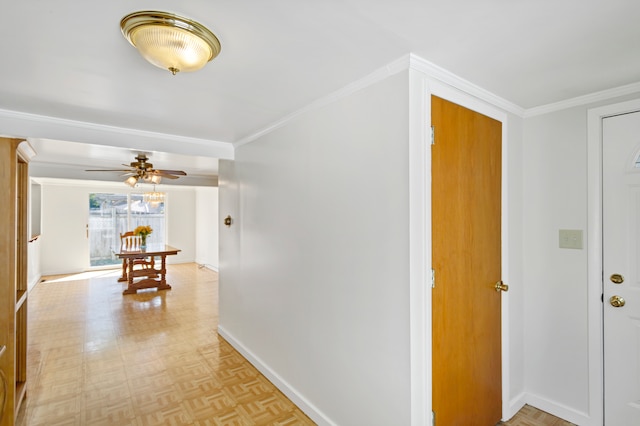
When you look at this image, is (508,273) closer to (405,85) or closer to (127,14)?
(405,85)

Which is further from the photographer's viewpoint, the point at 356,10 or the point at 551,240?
the point at 551,240

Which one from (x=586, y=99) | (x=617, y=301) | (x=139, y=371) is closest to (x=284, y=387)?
(x=139, y=371)

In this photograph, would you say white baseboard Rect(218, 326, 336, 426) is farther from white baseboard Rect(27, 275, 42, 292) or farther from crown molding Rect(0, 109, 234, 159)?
white baseboard Rect(27, 275, 42, 292)

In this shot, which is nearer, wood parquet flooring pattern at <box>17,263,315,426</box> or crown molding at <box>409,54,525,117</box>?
crown molding at <box>409,54,525,117</box>

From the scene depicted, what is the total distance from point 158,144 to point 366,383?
2749 mm

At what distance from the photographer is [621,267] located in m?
1.93

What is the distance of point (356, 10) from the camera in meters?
1.16

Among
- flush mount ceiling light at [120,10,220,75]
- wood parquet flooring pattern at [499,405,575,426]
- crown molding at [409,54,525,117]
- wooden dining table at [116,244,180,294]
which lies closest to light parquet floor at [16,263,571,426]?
wood parquet flooring pattern at [499,405,575,426]

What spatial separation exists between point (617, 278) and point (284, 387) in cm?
241

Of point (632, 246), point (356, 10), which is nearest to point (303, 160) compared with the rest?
point (356, 10)

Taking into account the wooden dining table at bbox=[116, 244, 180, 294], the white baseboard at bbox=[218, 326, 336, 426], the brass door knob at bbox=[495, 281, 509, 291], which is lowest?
the white baseboard at bbox=[218, 326, 336, 426]

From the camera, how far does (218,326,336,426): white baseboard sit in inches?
82.6

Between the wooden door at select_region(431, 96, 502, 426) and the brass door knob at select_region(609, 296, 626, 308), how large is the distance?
2.13 ft

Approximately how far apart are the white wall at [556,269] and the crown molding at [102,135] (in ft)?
9.31
